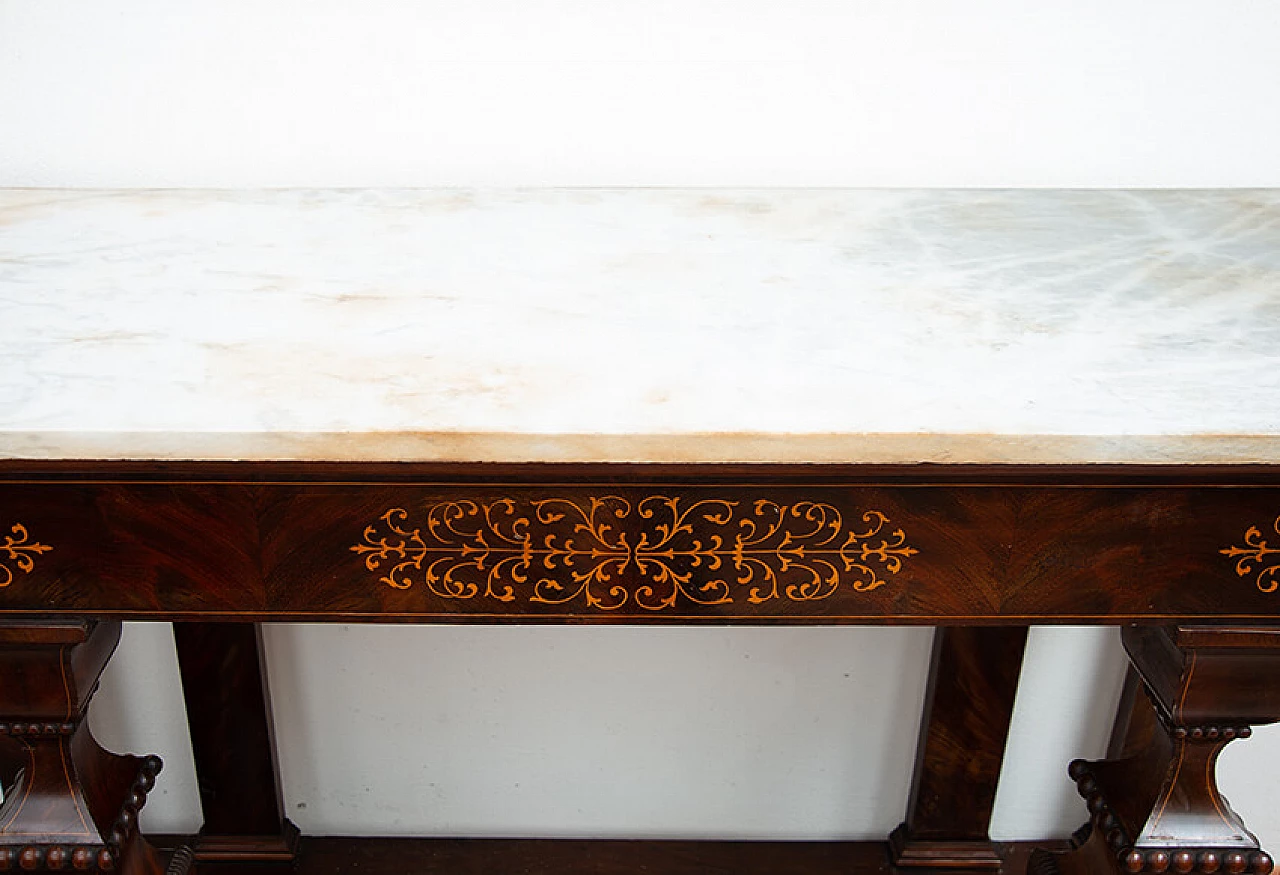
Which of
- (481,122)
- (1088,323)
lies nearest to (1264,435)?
(1088,323)

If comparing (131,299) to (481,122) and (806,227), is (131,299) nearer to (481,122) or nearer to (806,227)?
(481,122)

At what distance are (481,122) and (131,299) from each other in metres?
0.40

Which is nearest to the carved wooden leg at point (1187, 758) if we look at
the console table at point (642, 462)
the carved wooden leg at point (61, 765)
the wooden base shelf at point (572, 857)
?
the console table at point (642, 462)

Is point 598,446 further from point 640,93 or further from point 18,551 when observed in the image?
point 640,93

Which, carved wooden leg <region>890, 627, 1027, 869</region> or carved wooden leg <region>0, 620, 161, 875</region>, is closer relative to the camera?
carved wooden leg <region>0, 620, 161, 875</region>

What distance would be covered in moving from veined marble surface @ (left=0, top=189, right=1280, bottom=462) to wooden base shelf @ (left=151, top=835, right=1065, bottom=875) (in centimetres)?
76

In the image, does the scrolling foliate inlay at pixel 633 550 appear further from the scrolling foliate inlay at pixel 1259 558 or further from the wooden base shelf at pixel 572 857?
the wooden base shelf at pixel 572 857

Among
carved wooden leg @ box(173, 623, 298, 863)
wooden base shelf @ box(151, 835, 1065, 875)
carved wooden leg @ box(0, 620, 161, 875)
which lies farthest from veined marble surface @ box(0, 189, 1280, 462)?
wooden base shelf @ box(151, 835, 1065, 875)

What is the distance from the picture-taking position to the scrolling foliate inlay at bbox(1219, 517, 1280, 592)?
0.72 m

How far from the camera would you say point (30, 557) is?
2.36 ft

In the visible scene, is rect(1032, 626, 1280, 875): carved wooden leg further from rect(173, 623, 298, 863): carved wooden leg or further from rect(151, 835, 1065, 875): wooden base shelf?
rect(173, 623, 298, 863): carved wooden leg

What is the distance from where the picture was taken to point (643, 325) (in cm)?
80

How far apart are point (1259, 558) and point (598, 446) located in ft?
1.38

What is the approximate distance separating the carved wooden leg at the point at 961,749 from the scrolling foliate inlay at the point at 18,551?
85cm
